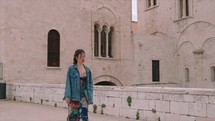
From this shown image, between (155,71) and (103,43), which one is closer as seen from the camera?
(103,43)

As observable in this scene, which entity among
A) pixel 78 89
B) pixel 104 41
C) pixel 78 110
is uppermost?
pixel 104 41

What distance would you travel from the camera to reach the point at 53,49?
18.1 metres

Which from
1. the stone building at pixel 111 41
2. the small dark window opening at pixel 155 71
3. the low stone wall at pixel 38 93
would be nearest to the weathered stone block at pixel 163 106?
the low stone wall at pixel 38 93

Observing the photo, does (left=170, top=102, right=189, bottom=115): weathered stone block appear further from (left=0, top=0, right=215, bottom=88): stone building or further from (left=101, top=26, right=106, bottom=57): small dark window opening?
(left=101, top=26, right=106, bottom=57): small dark window opening

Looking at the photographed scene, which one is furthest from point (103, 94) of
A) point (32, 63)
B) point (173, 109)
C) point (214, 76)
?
point (214, 76)

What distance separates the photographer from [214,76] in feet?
70.2

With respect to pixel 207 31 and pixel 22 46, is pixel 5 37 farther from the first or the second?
pixel 207 31

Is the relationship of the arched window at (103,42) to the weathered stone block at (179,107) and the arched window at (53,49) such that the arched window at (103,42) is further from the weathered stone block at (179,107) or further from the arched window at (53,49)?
the weathered stone block at (179,107)

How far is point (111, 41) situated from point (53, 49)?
4701 millimetres

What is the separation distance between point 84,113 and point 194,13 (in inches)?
764

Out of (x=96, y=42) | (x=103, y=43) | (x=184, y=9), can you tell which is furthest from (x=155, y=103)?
(x=184, y=9)

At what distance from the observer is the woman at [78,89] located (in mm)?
4965

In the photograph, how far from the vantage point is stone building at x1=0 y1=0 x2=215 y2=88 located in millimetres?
16672

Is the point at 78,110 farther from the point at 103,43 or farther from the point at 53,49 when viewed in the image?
the point at 103,43
